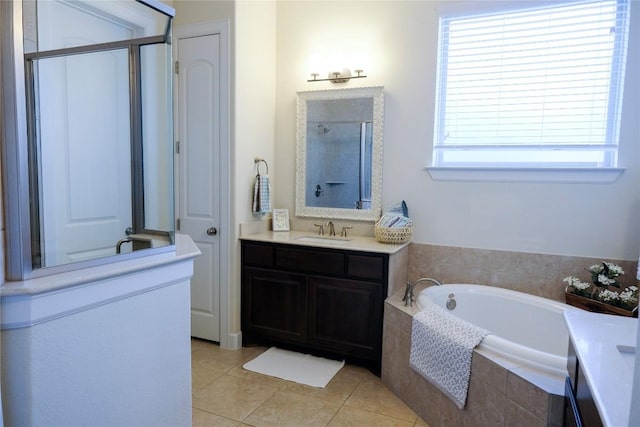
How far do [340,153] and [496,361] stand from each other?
6.51ft

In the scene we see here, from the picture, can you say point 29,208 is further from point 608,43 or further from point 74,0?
point 608,43

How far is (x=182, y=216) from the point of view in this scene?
319 centimetres

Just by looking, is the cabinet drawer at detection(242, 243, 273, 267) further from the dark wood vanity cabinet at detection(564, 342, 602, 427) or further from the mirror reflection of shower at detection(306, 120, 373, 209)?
the dark wood vanity cabinet at detection(564, 342, 602, 427)

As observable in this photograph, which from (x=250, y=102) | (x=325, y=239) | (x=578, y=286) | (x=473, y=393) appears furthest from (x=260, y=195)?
(x=578, y=286)

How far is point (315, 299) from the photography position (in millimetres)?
2877

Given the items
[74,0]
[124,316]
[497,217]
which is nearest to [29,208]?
[124,316]

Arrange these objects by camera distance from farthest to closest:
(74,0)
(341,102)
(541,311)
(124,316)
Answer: (341,102)
(541,311)
(74,0)
(124,316)

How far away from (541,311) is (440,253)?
2.51ft

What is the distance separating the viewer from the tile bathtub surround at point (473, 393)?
1592 mm

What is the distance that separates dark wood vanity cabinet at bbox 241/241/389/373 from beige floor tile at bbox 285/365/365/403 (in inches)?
5.1

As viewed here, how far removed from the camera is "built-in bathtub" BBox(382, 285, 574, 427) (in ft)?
5.36

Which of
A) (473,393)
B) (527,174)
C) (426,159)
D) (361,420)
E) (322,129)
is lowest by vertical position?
(361,420)

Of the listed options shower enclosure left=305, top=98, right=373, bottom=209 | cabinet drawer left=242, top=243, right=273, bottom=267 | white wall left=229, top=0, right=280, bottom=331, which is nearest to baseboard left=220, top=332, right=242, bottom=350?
white wall left=229, top=0, right=280, bottom=331

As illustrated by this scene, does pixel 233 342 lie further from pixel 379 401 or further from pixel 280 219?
pixel 379 401
